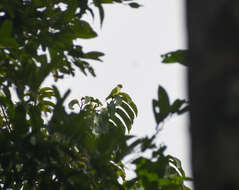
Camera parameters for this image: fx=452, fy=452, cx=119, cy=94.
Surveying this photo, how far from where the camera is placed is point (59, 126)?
1.55 meters

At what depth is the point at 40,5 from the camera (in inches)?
93.6

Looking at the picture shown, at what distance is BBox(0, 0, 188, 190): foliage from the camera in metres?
1.57

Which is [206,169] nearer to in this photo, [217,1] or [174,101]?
[217,1]

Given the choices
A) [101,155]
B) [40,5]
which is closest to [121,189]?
[101,155]

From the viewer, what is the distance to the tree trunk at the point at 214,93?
0.80 m

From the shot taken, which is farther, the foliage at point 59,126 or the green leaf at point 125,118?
the green leaf at point 125,118

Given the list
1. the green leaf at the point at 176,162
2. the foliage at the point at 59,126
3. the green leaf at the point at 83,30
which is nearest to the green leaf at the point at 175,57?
the foliage at the point at 59,126

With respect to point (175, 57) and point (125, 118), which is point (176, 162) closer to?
point (125, 118)

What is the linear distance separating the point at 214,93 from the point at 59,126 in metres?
0.81

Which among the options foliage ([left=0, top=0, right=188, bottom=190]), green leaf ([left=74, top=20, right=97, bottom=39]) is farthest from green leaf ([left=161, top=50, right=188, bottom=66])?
green leaf ([left=74, top=20, right=97, bottom=39])

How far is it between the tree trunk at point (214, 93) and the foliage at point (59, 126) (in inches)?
24.6

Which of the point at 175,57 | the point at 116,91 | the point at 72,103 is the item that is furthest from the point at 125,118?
the point at 175,57

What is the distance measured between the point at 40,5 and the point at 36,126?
877 millimetres

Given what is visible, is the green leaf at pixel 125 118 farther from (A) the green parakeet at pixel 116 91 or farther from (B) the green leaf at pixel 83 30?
(B) the green leaf at pixel 83 30
